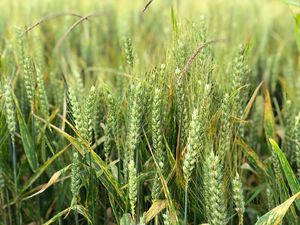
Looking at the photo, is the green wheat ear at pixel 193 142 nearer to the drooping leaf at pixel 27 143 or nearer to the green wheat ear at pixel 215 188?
the green wheat ear at pixel 215 188

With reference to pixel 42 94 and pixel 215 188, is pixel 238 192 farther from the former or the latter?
pixel 42 94

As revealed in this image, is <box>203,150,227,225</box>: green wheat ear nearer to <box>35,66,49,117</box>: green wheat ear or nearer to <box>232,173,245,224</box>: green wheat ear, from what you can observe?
<box>232,173,245,224</box>: green wheat ear

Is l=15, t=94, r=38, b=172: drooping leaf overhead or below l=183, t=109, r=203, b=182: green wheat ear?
below

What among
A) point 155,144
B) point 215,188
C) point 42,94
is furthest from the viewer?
point 42,94

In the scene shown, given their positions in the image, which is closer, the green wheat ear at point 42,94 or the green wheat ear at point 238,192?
the green wheat ear at point 238,192

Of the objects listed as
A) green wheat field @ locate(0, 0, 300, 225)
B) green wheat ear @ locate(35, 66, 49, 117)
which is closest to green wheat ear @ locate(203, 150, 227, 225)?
green wheat field @ locate(0, 0, 300, 225)

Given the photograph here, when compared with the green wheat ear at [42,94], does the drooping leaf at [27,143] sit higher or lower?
lower

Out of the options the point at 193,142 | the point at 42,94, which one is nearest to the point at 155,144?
the point at 193,142

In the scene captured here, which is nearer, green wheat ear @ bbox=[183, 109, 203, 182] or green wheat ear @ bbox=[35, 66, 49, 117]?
green wheat ear @ bbox=[183, 109, 203, 182]

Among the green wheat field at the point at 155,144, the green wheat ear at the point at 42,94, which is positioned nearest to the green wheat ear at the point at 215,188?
the green wheat field at the point at 155,144

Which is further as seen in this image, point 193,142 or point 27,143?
point 27,143

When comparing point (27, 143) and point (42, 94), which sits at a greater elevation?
point (42, 94)

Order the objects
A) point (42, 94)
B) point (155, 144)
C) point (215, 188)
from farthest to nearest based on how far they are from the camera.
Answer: point (42, 94) < point (155, 144) < point (215, 188)

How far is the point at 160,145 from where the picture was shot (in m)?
1.12
